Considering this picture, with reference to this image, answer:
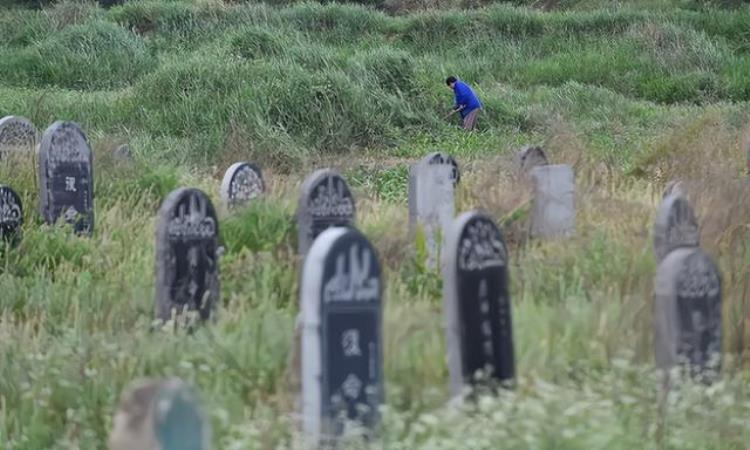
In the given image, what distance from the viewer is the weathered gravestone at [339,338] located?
5.66 meters

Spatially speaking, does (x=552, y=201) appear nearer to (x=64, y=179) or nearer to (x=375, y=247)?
(x=375, y=247)

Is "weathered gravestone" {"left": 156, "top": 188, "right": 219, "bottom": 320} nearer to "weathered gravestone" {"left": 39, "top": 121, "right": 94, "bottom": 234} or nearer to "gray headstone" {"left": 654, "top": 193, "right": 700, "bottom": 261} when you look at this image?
"gray headstone" {"left": 654, "top": 193, "right": 700, "bottom": 261}

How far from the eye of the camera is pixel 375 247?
9.05 metres

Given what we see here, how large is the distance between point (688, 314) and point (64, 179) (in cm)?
604

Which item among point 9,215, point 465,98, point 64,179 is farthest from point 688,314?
point 465,98

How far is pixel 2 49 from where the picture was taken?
93.0ft

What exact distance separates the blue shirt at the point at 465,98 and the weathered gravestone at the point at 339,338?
1533 cm

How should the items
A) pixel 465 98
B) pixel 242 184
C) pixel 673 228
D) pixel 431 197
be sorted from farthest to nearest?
pixel 465 98, pixel 242 184, pixel 431 197, pixel 673 228

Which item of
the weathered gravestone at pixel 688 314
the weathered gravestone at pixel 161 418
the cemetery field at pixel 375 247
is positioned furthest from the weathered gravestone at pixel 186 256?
the weathered gravestone at pixel 161 418

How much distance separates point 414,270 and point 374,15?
24.2 meters

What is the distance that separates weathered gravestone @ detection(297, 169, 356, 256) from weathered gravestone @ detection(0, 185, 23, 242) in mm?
2361

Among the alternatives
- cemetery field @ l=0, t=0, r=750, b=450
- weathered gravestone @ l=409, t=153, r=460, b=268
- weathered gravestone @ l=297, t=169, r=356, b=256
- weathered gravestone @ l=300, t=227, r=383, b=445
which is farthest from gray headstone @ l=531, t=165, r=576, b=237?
weathered gravestone @ l=300, t=227, r=383, b=445

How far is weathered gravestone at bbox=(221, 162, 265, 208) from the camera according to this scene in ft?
37.7

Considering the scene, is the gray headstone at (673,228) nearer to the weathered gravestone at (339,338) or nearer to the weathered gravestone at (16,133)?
the weathered gravestone at (339,338)
